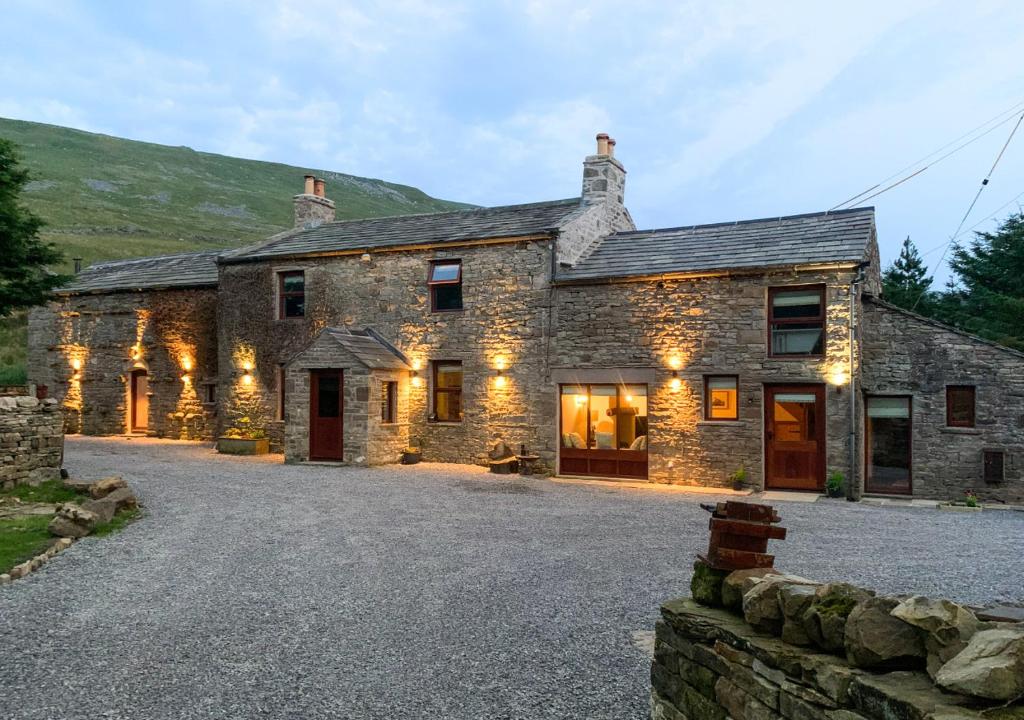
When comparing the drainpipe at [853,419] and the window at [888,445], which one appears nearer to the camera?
the drainpipe at [853,419]

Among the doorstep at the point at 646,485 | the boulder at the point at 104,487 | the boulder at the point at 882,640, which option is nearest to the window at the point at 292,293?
the doorstep at the point at 646,485

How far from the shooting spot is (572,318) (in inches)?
695

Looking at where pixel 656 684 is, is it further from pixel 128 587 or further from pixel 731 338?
pixel 731 338

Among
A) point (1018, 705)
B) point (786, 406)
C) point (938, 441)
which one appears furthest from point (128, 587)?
point (938, 441)

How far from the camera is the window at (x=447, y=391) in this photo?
19391mm

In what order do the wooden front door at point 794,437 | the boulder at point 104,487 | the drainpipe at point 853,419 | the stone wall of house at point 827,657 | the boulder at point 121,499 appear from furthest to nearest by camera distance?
the wooden front door at point 794,437, the drainpipe at point 853,419, the boulder at point 104,487, the boulder at point 121,499, the stone wall of house at point 827,657

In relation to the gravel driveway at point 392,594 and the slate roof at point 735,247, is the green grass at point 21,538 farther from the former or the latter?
the slate roof at point 735,247

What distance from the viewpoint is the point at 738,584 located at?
4051 millimetres

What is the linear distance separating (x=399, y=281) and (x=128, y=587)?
13338mm

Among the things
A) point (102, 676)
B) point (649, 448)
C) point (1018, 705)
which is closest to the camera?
point (1018, 705)

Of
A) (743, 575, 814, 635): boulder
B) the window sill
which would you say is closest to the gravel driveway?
(743, 575, 814, 635): boulder

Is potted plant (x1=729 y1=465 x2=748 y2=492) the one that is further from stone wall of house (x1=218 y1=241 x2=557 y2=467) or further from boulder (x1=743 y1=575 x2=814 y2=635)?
boulder (x1=743 y1=575 x2=814 y2=635)

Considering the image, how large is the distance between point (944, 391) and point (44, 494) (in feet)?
57.9

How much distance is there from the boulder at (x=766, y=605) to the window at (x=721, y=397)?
41.6 ft
